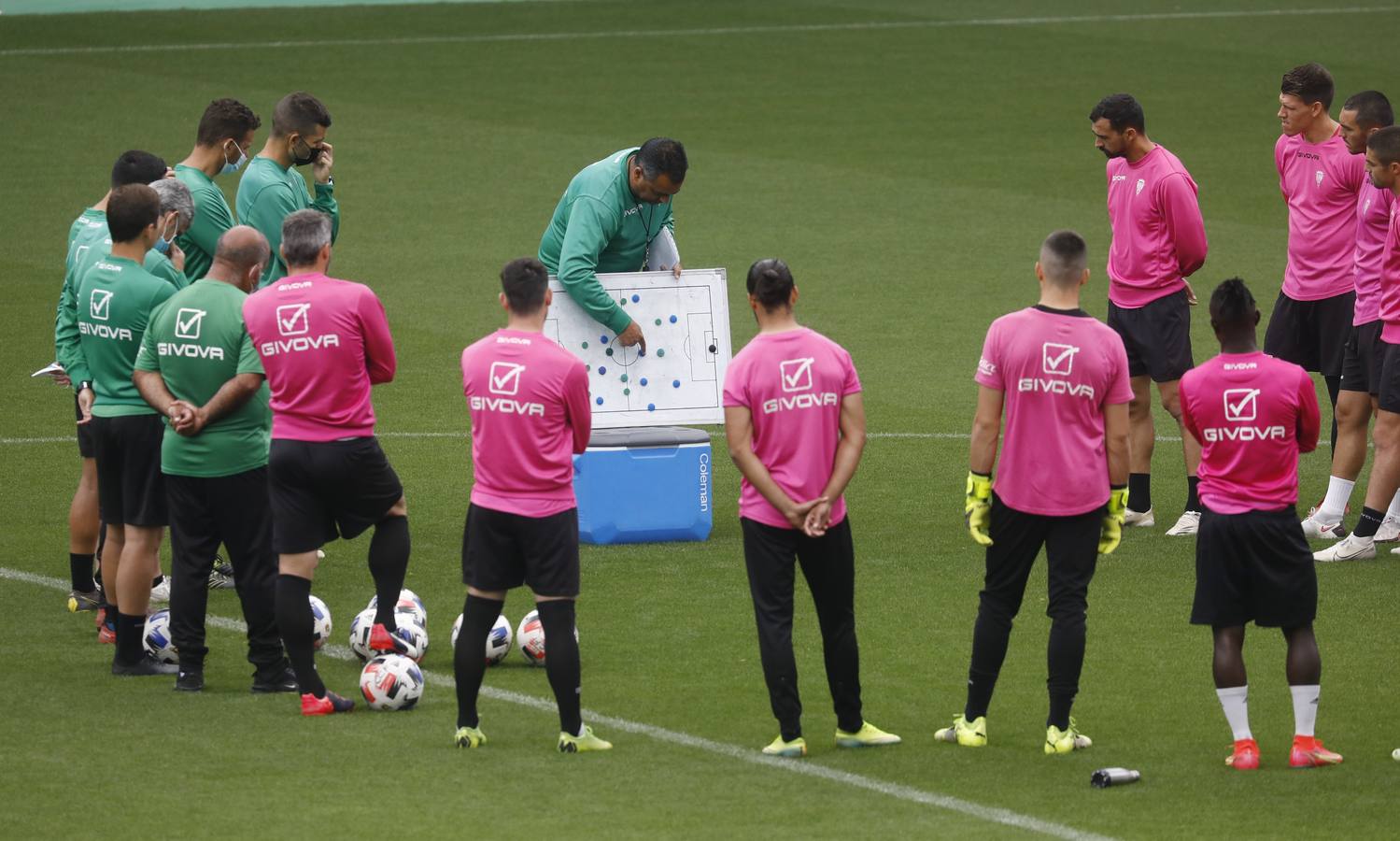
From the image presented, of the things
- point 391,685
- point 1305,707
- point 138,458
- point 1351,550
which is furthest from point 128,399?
point 1351,550

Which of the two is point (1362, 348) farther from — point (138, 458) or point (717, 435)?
point (138, 458)

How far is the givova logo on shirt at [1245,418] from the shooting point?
7832 mm

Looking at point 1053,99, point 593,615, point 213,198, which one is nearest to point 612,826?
point 593,615

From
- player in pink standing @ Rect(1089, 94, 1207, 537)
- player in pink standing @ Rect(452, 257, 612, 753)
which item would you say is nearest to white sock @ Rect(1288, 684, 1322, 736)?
player in pink standing @ Rect(452, 257, 612, 753)

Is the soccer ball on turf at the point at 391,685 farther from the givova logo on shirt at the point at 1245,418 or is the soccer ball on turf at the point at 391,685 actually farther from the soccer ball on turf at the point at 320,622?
the givova logo on shirt at the point at 1245,418

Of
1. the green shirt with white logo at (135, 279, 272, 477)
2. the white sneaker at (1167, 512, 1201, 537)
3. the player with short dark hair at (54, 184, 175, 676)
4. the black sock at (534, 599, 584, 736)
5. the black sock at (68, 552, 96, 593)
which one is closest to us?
the black sock at (534, 599, 584, 736)

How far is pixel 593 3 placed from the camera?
34812mm

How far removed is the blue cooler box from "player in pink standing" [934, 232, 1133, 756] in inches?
149

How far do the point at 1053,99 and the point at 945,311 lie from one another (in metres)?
10.6

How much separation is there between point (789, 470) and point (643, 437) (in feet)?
12.6

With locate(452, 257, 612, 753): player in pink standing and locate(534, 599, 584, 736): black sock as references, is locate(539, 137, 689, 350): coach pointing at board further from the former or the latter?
locate(534, 599, 584, 736): black sock

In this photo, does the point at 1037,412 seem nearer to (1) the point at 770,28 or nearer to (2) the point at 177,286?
(2) the point at 177,286

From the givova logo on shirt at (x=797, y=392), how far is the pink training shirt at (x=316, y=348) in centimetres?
181

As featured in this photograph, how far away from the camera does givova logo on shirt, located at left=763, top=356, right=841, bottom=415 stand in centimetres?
776
